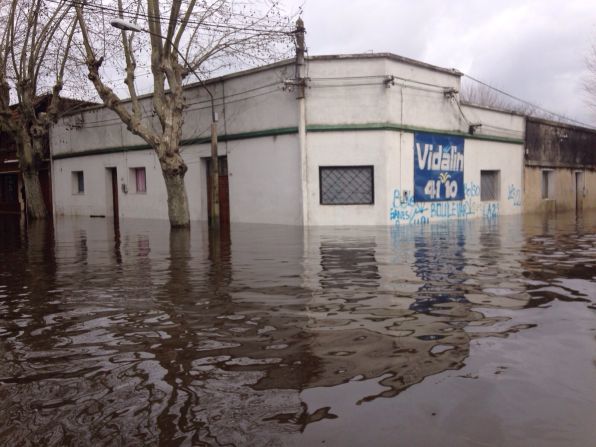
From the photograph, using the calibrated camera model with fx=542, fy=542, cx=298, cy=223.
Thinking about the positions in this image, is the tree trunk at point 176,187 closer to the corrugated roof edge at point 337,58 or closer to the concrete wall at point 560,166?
the corrugated roof edge at point 337,58

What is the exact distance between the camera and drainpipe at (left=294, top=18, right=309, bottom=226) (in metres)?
16.4

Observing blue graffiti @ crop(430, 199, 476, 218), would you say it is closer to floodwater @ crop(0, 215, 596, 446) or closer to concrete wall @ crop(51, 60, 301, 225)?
concrete wall @ crop(51, 60, 301, 225)

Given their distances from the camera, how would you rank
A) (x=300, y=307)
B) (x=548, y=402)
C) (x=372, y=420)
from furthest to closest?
(x=300, y=307) → (x=548, y=402) → (x=372, y=420)

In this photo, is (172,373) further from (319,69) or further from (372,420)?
(319,69)

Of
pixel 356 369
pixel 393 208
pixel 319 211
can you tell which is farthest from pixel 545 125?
pixel 356 369

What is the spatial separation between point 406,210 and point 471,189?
13.6ft

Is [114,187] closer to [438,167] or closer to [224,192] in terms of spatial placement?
[224,192]

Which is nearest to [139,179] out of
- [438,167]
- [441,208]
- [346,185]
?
[346,185]

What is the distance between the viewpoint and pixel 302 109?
1667 centimetres

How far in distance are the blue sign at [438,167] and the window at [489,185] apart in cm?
181

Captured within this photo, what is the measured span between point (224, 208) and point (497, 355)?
16385 millimetres

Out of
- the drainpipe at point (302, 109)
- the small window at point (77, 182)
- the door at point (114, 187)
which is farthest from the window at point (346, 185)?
the small window at point (77, 182)

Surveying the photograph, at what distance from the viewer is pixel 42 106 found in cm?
2791

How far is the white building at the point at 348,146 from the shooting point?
1678 cm
